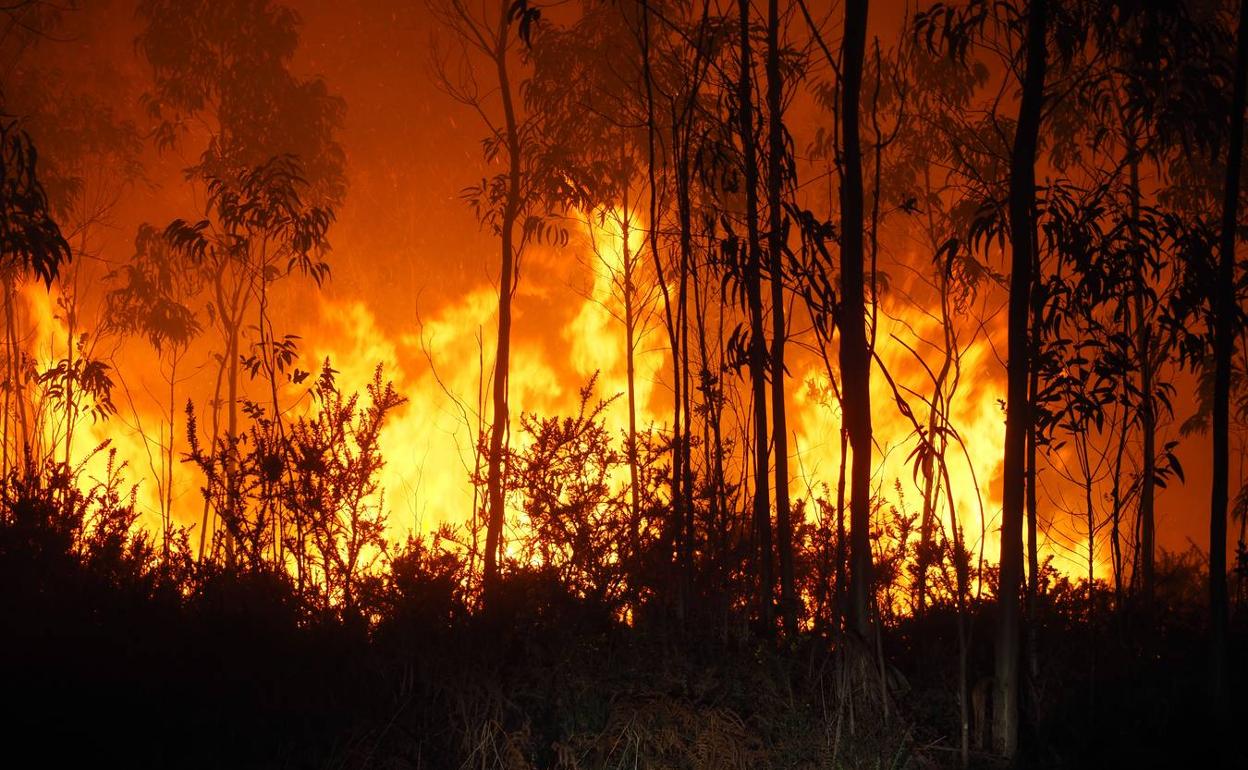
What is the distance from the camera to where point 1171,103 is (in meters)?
4.95

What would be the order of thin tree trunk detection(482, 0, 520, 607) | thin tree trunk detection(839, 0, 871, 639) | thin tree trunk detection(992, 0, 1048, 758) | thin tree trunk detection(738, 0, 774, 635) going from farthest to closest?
thin tree trunk detection(482, 0, 520, 607), thin tree trunk detection(738, 0, 774, 635), thin tree trunk detection(839, 0, 871, 639), thin tree trunk detection(992, 0, 1048, 758)

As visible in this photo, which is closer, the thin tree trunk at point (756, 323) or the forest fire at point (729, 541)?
the forest fire at point (729, 541)

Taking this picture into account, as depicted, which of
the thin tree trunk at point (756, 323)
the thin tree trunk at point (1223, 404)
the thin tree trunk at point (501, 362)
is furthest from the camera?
the thin tree trunk at point (501, 362)

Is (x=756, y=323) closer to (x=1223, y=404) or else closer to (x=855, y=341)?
(x=855, y=341)

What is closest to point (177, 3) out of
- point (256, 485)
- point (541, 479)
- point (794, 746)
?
point (256, 485)

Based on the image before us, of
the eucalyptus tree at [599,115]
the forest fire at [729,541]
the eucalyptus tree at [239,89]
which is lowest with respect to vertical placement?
the forest fire at [729,541]

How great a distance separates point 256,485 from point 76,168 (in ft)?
31.3

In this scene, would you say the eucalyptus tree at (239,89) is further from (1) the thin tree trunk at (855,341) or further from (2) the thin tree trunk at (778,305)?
(1) the thin tree trunk at (855,341)

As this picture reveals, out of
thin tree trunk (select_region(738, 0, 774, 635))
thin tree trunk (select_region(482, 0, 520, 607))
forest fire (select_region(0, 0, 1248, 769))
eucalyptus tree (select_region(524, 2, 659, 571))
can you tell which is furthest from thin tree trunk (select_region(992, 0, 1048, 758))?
eucalyptus tree (select_region(524, 2, 659, 571))

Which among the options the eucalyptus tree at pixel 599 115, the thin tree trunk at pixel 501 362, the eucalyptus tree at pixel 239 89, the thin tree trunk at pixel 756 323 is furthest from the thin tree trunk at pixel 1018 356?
the eucalyptus tree at pixel 239 89

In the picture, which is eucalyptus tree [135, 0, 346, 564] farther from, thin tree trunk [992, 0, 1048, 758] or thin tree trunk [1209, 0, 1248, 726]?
thin tree trunk [1209, 0, 1248, 726]

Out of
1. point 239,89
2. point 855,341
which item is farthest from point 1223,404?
point 239,89

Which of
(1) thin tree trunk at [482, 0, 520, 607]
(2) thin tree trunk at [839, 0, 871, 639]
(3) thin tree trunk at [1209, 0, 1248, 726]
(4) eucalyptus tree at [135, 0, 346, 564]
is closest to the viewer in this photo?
(2) thin tree trunk at [839, 0, 871, 639]

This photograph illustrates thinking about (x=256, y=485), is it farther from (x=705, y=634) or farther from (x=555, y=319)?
(x=555, y=319)
